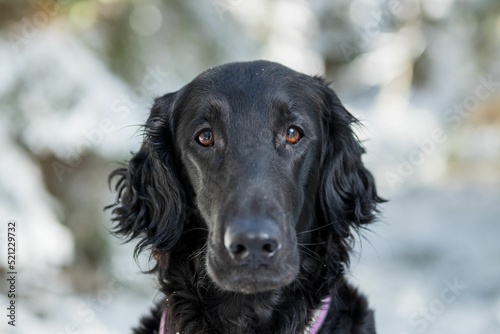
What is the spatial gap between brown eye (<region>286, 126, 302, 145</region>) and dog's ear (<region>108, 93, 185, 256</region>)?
0.63 meters

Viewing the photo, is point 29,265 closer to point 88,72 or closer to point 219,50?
point 88,72

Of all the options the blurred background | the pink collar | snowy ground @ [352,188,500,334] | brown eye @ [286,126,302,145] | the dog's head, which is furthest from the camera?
snowy ground @ [352,188,500,334]

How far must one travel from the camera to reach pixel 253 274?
2.83m

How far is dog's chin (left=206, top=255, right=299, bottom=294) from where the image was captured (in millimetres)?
2830

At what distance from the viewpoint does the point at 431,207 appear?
1037 cm

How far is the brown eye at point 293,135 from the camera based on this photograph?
10.7 feet

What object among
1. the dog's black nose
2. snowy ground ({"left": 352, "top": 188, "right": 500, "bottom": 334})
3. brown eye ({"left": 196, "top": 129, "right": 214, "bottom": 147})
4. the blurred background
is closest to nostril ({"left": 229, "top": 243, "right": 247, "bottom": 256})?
the dog's black nose

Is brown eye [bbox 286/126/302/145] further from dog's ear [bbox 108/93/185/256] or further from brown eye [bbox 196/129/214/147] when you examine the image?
dog's ear [bbox 108/93/185/256]

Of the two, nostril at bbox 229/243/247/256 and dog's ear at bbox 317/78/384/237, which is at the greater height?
dog's ear at bbox 317/78/384/237

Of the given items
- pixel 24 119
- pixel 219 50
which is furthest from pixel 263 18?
pixel 24 119

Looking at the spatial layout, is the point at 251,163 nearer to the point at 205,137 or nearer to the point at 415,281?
the point at 205,137

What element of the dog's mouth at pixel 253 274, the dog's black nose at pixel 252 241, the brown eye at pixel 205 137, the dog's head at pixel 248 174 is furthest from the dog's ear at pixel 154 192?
the dog's black nose at pixel 252 241

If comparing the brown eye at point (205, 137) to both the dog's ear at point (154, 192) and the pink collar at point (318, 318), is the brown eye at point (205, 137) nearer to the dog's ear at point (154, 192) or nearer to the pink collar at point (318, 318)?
the dog's ear at point (154, 192)

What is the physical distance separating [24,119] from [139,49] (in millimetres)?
1233
